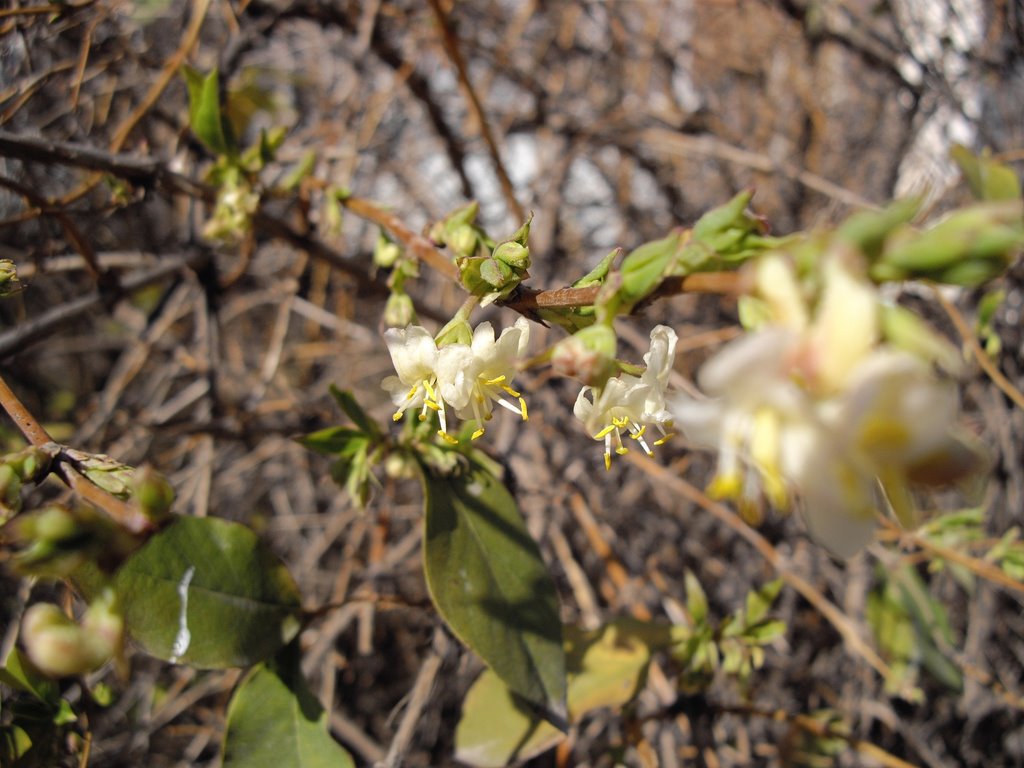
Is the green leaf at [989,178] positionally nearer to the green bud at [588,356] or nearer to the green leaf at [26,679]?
the green bud at [588,356]

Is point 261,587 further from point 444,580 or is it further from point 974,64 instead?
point 974,64

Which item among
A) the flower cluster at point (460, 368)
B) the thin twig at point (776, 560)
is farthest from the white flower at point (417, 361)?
the thin twig at point (776, 560)

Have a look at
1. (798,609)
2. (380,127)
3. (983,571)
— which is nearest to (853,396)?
(983,571)

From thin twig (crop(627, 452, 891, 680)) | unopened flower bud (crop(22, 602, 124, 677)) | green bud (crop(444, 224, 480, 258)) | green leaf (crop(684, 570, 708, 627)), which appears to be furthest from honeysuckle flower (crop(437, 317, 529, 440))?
thin twig (crop(627, 452, 891, 680))

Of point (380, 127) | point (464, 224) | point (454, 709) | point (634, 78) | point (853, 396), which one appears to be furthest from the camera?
point (634, 78)

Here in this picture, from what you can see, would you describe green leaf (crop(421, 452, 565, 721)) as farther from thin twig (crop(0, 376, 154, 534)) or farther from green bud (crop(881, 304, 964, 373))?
green bud (crop(881, 304, 964, 373))
